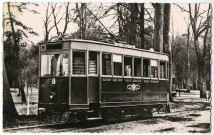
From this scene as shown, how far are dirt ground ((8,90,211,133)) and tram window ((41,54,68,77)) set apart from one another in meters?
1.31

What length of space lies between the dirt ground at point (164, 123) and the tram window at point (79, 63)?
1661 mm

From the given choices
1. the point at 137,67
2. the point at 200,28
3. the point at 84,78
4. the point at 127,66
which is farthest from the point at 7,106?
the point at 200,28

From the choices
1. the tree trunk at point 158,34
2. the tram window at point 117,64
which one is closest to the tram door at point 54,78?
the tram window at point 117,64

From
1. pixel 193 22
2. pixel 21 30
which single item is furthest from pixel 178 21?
pixel 21 30

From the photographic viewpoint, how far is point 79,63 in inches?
477

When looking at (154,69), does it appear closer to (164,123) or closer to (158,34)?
(158,34)

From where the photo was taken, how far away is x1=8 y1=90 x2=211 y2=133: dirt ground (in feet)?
40.2

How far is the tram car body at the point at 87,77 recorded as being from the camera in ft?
39.3

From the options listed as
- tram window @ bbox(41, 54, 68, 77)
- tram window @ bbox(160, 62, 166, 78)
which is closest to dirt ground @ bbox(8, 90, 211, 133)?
tram window @ bbox(41, 54, 68, 77)

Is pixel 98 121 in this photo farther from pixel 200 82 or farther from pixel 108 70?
pixel 200 82

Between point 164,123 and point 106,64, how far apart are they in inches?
109

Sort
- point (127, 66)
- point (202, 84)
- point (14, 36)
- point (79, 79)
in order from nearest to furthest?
1. point (79, 79)
2. point (14, 36)
3. point (127, 66)
4. point (202, 84)

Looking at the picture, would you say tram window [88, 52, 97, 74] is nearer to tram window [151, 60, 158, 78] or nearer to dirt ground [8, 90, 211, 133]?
dirt ground [8, 90, 211, 133]

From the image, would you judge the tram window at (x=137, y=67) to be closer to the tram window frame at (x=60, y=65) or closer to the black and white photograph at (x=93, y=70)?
the black and white photograph at (x=93, y=70)
